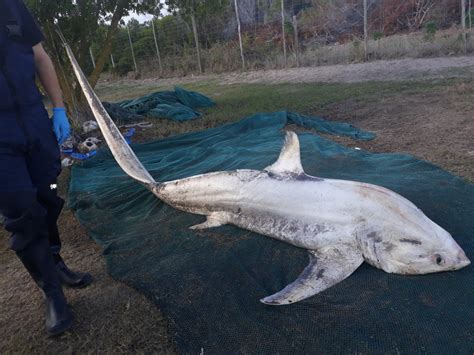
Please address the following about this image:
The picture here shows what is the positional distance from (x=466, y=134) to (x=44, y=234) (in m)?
4.69

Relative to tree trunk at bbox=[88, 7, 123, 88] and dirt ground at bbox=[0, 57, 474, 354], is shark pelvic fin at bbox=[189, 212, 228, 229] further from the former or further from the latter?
tree trunk at bbox=[88, 7, 123, 88]

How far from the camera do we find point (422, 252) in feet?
8.00

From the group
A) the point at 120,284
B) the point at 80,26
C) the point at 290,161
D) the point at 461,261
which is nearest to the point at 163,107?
the point at 80,26

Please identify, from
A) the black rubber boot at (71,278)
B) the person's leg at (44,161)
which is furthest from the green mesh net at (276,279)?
the person's leg at (44,161)

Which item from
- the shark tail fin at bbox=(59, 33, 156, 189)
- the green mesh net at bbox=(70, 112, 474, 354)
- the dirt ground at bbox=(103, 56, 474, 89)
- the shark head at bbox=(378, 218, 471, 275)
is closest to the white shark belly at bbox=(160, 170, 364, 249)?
the green mesh net at bbox=(70, 112, 474, 354)

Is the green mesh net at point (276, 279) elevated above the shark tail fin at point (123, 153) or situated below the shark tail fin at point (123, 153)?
below

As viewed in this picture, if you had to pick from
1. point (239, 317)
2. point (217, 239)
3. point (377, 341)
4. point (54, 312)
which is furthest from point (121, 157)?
point (377, 341)

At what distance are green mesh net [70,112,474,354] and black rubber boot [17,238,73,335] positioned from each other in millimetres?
463

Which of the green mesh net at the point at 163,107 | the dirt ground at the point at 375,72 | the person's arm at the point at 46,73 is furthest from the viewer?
the dirt ground at the point at 375,72

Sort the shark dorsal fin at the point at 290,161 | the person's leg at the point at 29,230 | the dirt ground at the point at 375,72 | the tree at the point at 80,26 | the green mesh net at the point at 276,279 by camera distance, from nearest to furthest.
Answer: the green mesh net at the point at 276,279, the person's leg at the point at 29,230, the shark dorsal fin at the point at 290,161, the tree at the point at 80,26, the dirt ground at the point at 375,72

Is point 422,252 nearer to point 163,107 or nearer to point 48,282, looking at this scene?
point 48,282

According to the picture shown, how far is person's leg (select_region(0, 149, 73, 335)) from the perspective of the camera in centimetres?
234

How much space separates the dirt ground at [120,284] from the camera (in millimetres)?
2463

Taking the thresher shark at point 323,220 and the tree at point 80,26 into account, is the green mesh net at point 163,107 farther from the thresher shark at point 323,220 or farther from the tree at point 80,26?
the thresher shark at point 323,220
